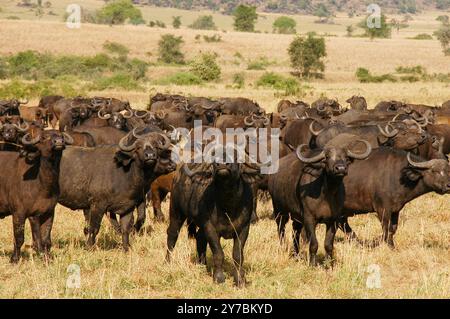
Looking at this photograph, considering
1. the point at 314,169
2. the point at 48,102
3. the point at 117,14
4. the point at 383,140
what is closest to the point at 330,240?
the point at 314,169

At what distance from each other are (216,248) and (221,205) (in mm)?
508

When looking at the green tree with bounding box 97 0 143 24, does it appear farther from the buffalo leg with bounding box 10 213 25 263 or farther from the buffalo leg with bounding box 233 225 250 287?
the buffalo leg with bounding box 233 225 250 287

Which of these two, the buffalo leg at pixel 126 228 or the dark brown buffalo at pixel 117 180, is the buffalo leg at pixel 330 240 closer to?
the dark brown buffalo at pixel 117 180

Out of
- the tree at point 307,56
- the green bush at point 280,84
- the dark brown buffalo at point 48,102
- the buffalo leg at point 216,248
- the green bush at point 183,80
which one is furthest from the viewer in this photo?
the tree at point 307,56

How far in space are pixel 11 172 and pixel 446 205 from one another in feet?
27.5

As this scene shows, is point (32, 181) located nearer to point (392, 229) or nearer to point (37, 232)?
point (37, 232)

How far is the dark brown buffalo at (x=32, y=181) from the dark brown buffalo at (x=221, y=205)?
5.49ft

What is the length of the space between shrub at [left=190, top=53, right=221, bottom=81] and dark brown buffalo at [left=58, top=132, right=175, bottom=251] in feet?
145

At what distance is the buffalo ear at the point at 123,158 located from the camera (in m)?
9.70

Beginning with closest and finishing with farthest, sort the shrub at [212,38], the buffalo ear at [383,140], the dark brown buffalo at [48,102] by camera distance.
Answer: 1. the buffalo ear at [383,140]
2. the dark brown buffalo at [48,102]
3. the shrub at [212,38]

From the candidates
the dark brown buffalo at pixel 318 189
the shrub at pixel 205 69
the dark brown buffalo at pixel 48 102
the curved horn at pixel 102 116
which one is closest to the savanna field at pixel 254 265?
the dark brown buffalo at pixel 318 189

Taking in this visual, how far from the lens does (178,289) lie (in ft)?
26.2

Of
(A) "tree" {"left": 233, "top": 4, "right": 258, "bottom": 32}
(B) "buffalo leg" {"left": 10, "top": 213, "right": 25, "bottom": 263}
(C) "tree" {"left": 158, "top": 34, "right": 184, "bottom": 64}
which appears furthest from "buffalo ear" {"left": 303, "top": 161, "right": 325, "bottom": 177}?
(A) "tree" {"left": 233, "top": 4, "right": 258, "bottom": 32}

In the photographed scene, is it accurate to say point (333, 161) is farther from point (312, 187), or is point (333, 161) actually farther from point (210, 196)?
point (210, 196)
